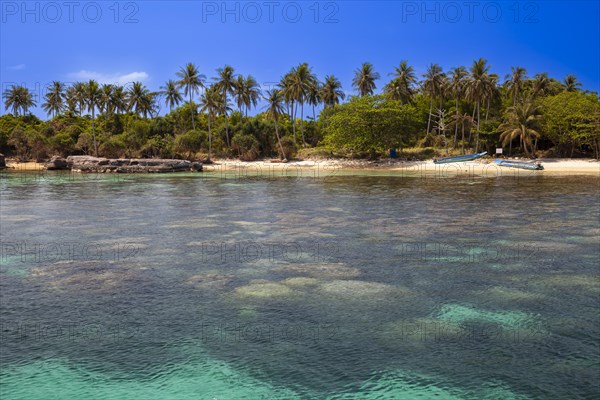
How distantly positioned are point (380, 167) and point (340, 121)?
1003cm

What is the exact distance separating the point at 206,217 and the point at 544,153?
6669cm

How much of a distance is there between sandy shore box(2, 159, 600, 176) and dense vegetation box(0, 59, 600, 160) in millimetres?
3160

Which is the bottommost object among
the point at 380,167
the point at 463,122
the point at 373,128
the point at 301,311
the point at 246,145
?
the point at 301,311

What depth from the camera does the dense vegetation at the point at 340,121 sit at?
72.2m

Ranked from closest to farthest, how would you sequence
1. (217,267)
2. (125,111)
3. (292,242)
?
(217,267) → (292,242) → (125,111)

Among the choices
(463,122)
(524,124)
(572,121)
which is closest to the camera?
(572,121)

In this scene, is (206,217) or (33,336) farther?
(206,217)

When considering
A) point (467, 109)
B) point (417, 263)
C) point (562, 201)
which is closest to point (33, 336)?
point (417, 263)

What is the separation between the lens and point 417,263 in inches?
527

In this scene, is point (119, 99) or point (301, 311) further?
point (119, 99)

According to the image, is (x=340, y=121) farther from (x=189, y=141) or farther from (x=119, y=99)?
(x=119, y=99)

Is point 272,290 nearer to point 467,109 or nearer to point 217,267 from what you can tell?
point 217,267

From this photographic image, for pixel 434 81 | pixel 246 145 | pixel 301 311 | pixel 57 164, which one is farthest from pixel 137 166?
pixel 301 311

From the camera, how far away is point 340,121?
250ft
